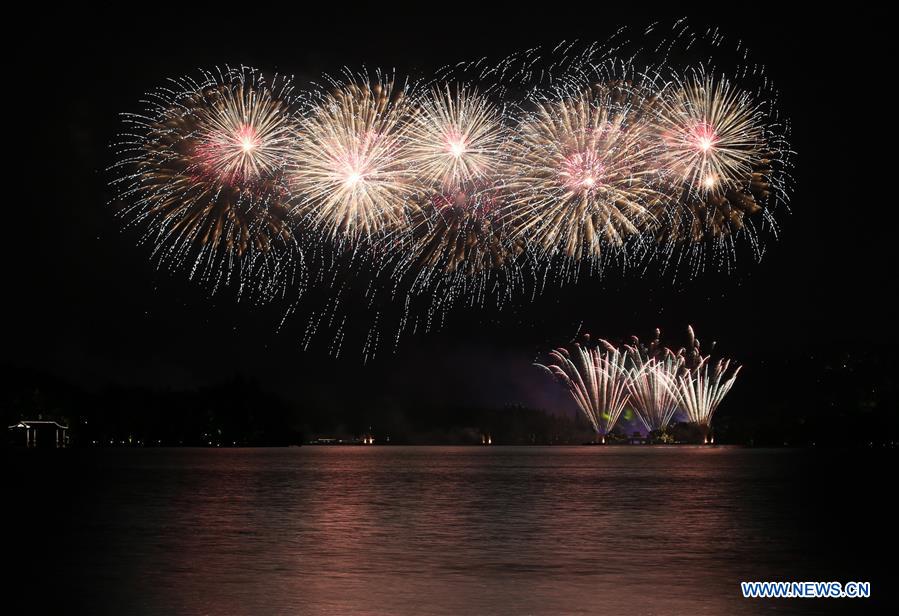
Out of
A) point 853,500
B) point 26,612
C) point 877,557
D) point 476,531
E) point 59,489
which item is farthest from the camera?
point 59,489

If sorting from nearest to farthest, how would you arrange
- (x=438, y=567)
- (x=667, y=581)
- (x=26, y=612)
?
1. (x=26, y=612)
2. (x=667, y=581)
3. (x=438, y=567)

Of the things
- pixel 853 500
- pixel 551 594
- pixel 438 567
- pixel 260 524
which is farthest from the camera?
pixel 853 500

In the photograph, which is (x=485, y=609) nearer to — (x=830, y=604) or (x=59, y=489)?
(x=830, y=604)

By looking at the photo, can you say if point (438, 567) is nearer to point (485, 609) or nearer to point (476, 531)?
point (485, 609)

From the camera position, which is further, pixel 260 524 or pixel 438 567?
pixel 260 524

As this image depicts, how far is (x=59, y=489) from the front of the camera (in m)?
71.4

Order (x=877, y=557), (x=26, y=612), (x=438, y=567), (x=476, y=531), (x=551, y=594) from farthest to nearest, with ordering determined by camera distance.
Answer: (x=476, y=531) < (x=877, y=557) < (x=438, y=567) < (x=551, y=594) < (x=26, y=612)

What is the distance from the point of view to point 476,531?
39.4 metres

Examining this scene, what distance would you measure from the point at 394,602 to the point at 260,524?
21.3 metres

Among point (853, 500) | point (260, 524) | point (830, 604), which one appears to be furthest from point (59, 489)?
point (830, 604)

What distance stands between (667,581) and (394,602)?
7028 millimetres

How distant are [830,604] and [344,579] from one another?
10784 mm

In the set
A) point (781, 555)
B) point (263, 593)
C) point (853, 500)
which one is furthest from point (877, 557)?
point (853, 500)

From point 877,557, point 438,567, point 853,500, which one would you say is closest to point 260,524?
point 438,567
